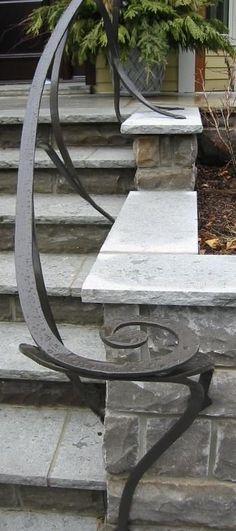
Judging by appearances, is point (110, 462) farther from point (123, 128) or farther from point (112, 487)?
point (123, 128)

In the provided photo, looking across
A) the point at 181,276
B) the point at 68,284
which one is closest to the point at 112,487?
the point at 181,276

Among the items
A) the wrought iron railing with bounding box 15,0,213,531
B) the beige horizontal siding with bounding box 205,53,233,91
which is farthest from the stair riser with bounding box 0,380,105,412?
the beige horizontal siding with bounding box 205,53,233,91

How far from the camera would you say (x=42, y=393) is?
5.99ft

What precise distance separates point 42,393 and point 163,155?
1051 millimetres

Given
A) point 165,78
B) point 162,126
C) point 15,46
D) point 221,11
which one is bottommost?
point 162,126

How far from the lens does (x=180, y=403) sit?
1354mm

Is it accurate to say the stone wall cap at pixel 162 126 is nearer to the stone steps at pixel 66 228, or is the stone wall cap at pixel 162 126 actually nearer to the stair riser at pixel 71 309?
the stone steps at pixel 66 228

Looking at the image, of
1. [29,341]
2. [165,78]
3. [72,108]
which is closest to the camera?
[29,341]

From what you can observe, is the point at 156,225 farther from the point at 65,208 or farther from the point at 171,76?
the point at 171,76

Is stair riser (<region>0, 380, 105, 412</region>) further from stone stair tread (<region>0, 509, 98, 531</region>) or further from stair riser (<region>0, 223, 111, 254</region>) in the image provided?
stair riser (<region>0, 223, 111, 254</region>)

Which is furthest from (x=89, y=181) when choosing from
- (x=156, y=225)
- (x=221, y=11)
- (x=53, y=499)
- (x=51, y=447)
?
(x=221, y=11)

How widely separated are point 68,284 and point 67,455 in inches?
22.9

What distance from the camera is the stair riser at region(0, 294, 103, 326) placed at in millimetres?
1985

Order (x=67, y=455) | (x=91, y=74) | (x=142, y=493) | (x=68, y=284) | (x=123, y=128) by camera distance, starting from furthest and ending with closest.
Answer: (x=91, y=74) → (x=123, y=128) → (x=68, y=284) → (x=67, y=455) → (x=142, y=493)
